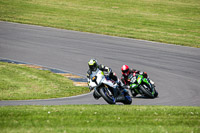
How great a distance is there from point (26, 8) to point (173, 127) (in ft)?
112

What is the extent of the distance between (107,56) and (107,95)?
11.3m

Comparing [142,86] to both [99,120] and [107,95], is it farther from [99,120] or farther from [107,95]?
[99,120]

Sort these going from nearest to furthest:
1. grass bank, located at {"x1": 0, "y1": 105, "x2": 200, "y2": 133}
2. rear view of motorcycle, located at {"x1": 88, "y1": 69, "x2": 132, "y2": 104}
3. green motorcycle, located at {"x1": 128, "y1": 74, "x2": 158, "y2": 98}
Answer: grass bank, located at {"x1": 0, "y1": 105, "x2": 200, "y2": 133} < rear view of motorcycle, located at {"x1": 88, "y1": 69, "x2": 132, "y2": 104} < green motorcycle, located at {"x1": 128, "y1": 74, "x2": 158, "y2": 98}

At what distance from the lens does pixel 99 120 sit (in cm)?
953

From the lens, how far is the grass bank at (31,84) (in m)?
15.2

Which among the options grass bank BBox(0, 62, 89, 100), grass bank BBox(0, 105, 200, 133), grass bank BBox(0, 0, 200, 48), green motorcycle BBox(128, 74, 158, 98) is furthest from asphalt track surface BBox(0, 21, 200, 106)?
grass bank BBox(0, 105, 200, 133)

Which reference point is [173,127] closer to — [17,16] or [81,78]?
[81,78]

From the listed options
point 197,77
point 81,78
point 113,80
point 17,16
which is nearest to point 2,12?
point 17,16

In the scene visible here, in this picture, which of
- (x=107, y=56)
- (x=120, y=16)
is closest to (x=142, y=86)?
(x=107, y=56)

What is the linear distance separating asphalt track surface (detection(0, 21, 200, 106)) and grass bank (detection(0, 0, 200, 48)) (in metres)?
2.53

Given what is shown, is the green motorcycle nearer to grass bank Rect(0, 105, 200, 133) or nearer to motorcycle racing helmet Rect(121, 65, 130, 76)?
motorcycle racing helmet Rect(121, 65, 130, 76)

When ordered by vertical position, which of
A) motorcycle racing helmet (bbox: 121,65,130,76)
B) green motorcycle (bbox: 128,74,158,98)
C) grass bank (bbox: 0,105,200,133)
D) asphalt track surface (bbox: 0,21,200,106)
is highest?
asphalt track surface (bbox: 0,21,200,106)

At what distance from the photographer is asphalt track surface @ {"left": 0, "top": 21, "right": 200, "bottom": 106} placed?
619 inches

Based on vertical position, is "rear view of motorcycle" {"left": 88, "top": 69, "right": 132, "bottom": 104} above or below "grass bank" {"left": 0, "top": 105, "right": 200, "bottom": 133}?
above
